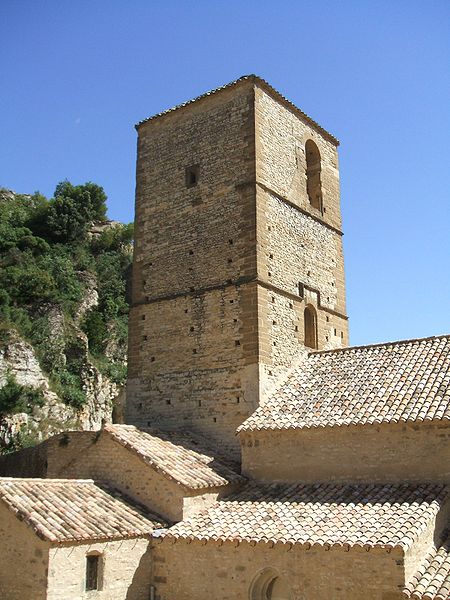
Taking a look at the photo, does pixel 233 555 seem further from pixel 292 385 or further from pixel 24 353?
pixel 24 353

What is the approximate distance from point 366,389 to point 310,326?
14.3 ft

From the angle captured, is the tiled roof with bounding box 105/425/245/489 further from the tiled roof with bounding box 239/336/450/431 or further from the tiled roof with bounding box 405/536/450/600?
the tiled roof with bounding box 405/536/450/600

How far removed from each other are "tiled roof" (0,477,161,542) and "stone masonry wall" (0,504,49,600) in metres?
0.20

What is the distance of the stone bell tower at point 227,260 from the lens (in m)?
15.2

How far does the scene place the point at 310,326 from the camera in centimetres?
1727

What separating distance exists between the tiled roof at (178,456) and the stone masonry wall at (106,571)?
1.46 meters

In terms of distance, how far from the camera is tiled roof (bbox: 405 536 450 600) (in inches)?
345

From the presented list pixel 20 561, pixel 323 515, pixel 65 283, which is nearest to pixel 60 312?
pixel 65 283

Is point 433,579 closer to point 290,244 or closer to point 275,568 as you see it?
point 275,568

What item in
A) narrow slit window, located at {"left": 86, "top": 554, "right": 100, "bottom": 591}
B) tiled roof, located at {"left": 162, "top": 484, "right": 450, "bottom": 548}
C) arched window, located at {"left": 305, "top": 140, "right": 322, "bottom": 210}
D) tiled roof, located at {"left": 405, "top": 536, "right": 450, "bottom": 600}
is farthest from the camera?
arched window, located at {"left": 305, "top": 140, "right": 322, "bottom": 210}

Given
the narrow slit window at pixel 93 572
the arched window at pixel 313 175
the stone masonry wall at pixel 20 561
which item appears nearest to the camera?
the stone masonry wall at pixel 20 561

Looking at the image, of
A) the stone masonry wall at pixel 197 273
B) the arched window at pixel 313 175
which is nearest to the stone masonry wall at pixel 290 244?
the arched window at pixel 313 175

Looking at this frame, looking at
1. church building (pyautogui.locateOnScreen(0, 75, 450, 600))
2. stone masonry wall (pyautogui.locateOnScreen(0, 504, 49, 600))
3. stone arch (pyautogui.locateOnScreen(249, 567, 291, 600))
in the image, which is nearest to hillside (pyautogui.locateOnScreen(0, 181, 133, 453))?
church building (pyautogui.locateOnScreen(0, 75, 450, 600))

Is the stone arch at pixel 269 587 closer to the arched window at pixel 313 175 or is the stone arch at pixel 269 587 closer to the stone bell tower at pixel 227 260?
the stone bell tower at pixel 227 260
